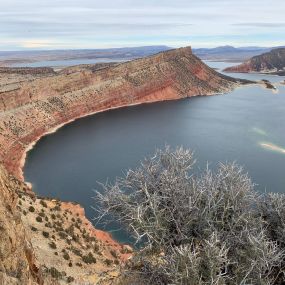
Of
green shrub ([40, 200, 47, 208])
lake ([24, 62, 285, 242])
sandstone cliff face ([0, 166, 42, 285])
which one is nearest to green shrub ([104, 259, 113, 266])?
lake ([24, 62, 285, 242])

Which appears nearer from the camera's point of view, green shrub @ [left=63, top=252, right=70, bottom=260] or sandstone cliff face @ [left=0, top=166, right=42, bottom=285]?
sandstone cliff face @ [left=0, top=166, right=42, bottom=285]

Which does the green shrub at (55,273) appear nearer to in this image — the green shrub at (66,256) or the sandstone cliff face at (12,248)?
the green shrub at (66,256)

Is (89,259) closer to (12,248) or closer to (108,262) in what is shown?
(108,262)

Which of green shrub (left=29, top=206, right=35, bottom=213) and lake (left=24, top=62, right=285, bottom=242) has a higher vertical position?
green shrub (left=29, top=206, right=35, bottom=213)

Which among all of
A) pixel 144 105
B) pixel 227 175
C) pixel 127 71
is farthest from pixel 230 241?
pixel 127 71

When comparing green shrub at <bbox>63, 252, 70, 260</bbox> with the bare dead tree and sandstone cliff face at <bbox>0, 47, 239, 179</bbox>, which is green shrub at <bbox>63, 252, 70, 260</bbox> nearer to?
the bare dead tree

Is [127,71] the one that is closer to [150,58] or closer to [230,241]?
[150,58]
